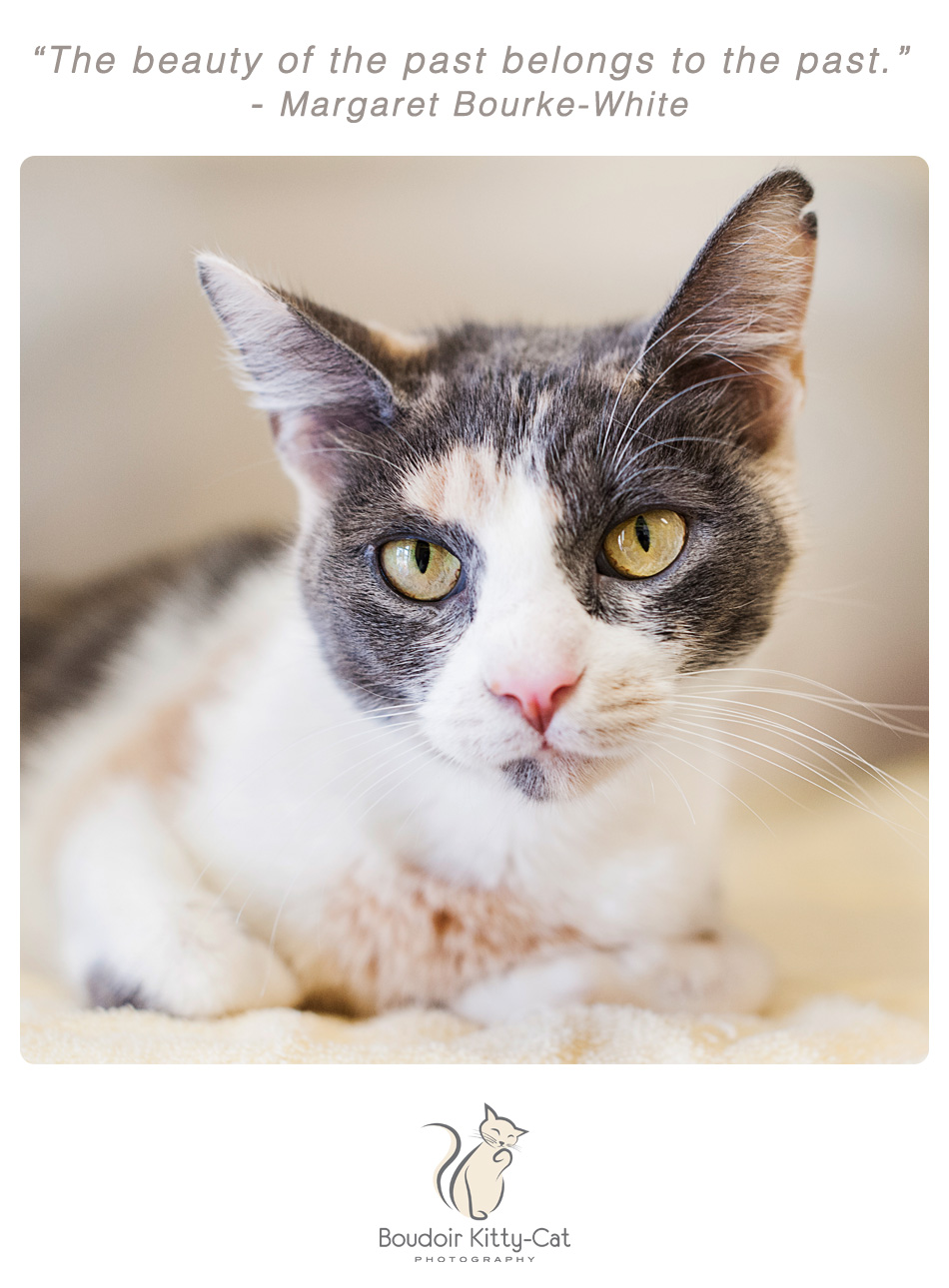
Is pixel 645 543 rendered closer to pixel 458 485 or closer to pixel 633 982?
pixel 458 485

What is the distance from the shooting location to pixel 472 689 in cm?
74

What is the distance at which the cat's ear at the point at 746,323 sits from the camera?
77 cm

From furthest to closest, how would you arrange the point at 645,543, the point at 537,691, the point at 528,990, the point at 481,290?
the point at 481,290 < the point at 528,990 < the point at 645,543 < the point at 537,691

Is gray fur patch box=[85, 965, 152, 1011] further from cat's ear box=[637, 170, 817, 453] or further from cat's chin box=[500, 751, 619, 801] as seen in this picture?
cat's ear box=[637, 170, 817, 453]

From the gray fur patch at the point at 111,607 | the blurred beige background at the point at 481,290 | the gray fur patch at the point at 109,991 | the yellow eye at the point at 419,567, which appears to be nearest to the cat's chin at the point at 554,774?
the yellow eye at the point at 419,567

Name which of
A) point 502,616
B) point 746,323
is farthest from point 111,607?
point 746,323

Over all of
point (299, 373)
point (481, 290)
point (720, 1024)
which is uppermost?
point (481, 290)
